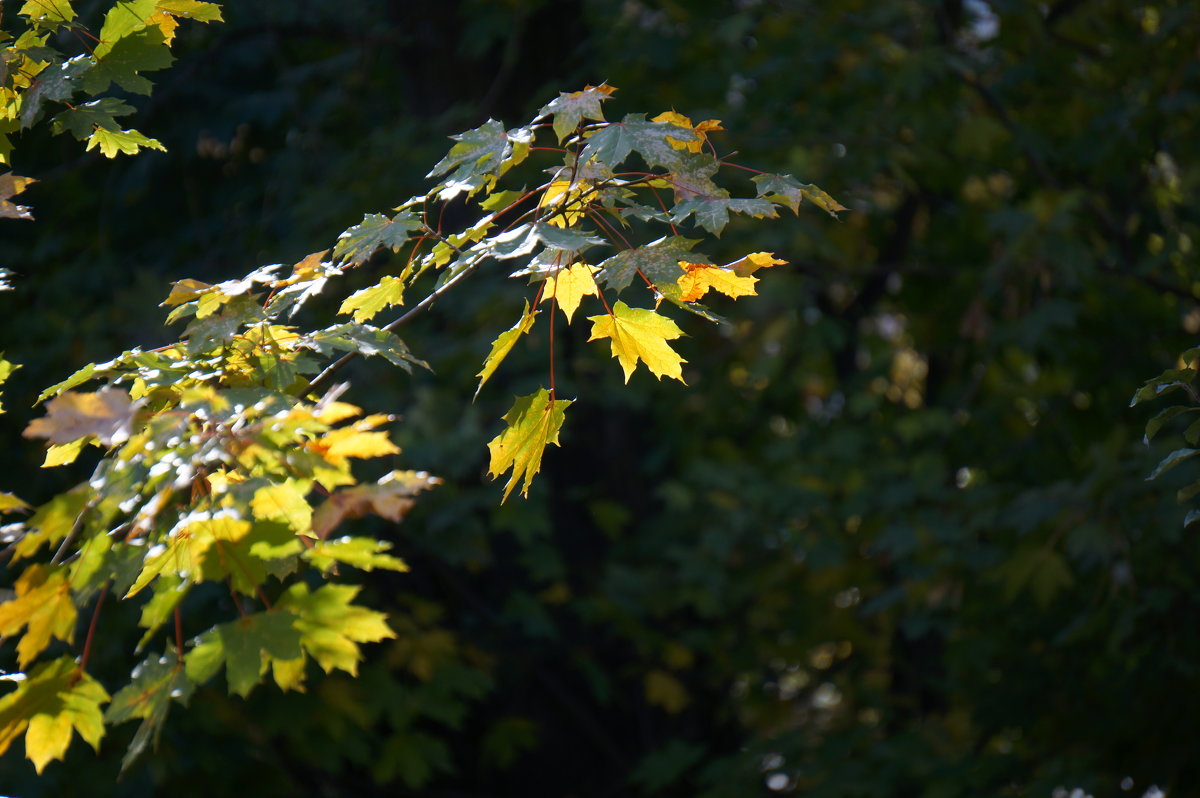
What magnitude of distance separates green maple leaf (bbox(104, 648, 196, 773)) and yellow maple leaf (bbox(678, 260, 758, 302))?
3.18 ft

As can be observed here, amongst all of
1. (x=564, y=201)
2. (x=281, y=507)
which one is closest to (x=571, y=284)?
(x=564, y=201)

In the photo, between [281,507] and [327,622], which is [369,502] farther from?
[281,507]

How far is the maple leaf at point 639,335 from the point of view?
1.77 m

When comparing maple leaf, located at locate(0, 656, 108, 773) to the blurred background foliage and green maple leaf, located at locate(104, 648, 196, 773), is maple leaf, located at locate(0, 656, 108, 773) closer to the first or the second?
green maple leaf, located at locate(104, 648, 196, 773)

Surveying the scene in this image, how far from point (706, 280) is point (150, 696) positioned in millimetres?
1101

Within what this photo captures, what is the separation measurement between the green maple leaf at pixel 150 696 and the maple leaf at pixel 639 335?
2.72 ft

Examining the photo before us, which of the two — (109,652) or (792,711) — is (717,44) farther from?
(109,652)

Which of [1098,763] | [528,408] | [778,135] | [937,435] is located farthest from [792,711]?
[528,408]

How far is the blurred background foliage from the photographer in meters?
4.11

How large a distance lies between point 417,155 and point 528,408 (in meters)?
3.24

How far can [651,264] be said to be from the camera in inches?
66.7

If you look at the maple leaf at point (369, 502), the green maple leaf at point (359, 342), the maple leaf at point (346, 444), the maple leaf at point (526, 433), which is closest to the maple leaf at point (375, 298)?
the green maple leaf at point (359, 342)

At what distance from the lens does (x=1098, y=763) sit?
3801 mm

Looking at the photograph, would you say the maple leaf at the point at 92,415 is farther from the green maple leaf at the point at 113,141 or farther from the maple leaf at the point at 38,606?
the green maple leaf at the point at 113,141
